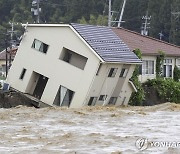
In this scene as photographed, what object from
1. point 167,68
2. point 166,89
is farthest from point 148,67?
point 167,68

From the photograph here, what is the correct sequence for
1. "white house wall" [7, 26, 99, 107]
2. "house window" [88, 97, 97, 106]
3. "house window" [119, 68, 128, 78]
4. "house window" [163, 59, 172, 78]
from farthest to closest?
"house window" [163, 59, 172, 78], "house window" [119, 68, 128, 78], "house window" [88, 97, 97, 106], "white house wall" [7, 26, 99, 107]

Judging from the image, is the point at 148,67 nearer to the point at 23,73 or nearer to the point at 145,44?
the point at 145,44

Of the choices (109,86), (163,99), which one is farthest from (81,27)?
(163,99)

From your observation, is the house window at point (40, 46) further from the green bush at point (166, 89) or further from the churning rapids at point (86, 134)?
the churning rapids at point (86, 134)

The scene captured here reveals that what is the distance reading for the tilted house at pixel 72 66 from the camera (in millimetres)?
34656

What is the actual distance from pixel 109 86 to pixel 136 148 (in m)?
22.5

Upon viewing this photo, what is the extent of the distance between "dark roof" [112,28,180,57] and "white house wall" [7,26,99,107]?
7.92m

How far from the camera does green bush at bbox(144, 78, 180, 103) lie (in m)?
41.5

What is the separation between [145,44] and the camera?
45219mm

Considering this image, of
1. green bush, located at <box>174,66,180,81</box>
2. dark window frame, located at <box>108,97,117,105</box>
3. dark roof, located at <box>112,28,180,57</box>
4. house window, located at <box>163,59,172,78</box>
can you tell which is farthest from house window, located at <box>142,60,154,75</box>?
dark window frame, located at <box>108,97,117,105</box>

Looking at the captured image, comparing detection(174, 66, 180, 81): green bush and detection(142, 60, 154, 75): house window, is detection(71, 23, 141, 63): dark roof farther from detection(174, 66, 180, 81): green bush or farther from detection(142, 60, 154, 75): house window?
detection(174, 66, 180, 81): green bush

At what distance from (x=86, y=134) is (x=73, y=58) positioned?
18560mm

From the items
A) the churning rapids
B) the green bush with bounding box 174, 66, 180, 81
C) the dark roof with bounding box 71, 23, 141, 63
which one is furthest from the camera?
the green bush with bounding box 174, 66, 180, 81

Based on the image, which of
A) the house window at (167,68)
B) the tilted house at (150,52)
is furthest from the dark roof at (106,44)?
the house window at (167,68)
